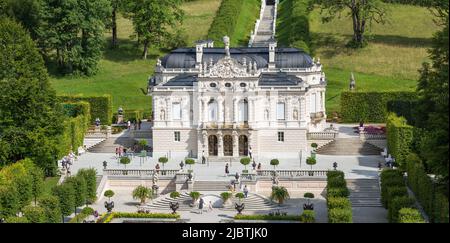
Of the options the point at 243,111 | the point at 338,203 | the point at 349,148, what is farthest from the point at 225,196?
the point at 349,148

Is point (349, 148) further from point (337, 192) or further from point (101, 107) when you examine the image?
point (101, 107)

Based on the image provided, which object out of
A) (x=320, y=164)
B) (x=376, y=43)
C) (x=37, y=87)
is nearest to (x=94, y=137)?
(x=37, y=87)

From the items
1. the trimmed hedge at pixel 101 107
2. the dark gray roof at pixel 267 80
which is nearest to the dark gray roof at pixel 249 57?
the dark gray roof at pixel 267 80

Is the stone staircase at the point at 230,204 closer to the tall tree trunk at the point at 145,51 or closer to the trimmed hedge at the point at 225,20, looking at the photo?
the trimmed hedge at the point at 225,20

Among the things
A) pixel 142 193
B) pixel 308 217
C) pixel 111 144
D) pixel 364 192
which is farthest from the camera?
pixel 111 144

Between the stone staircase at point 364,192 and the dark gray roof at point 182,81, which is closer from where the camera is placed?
the stone staircase at point 364,192

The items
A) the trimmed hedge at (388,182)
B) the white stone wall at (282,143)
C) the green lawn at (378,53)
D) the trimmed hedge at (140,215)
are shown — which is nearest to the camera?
the trimmed hedge at (388,182)

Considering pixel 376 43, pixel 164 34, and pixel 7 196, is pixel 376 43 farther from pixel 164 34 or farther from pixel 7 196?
pixel 7 196
